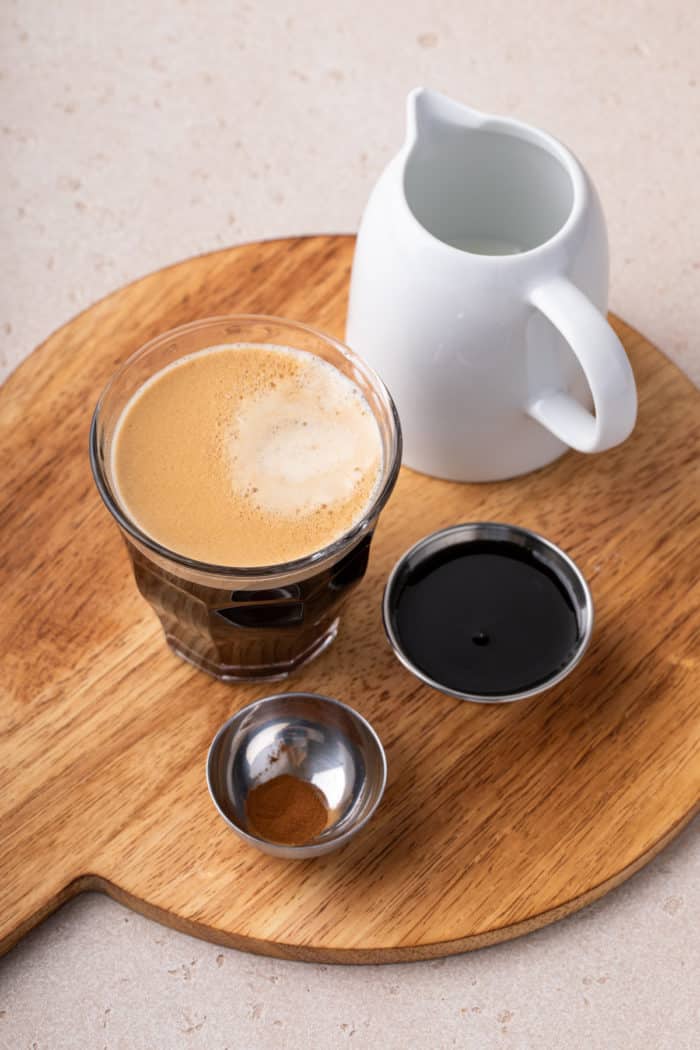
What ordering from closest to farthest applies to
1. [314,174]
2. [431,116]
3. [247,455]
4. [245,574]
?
[245,574]
[247,455]
[431,116]
[314,174]

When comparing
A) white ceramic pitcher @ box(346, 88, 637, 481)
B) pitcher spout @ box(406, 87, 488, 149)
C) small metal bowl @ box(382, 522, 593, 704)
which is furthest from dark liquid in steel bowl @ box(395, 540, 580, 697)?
pitcher spout @ box(406, 87, 488, 149)

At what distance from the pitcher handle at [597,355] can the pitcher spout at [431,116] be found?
7.8 inches

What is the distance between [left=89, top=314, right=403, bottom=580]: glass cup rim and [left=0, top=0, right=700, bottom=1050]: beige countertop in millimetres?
309

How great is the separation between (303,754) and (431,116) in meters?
0.57

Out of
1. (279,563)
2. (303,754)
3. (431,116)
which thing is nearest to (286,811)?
(303,754)

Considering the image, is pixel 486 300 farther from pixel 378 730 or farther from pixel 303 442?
pixel 378 730

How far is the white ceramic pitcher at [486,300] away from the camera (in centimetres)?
116

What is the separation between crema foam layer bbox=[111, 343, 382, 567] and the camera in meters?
1.10

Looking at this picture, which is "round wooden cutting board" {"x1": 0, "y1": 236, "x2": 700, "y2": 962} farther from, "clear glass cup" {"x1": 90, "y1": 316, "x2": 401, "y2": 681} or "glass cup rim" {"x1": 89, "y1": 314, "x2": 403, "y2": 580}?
"glass cup rim" {"x1": 89, "y1": 314, "x2": 403, "y2": 580}

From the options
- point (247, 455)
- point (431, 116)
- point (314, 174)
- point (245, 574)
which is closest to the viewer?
point (245, 574)

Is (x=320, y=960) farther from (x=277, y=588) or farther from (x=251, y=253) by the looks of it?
(x=251, y=253)

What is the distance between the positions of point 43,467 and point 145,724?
281 mm

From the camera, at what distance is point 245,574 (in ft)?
3.41

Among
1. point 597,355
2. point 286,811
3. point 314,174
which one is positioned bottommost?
point 286,811
